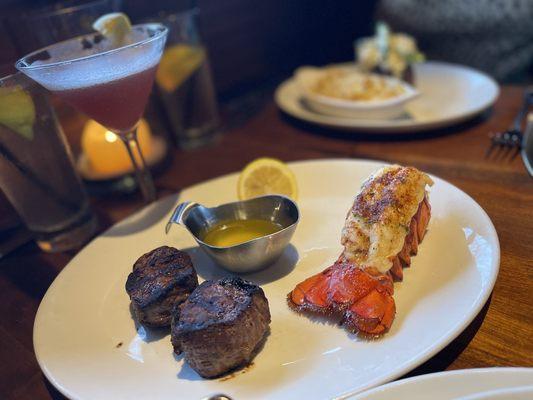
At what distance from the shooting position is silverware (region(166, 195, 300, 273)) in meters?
1.58

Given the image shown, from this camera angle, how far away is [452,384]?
1010 millimetres

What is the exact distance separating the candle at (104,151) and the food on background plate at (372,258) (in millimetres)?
1489

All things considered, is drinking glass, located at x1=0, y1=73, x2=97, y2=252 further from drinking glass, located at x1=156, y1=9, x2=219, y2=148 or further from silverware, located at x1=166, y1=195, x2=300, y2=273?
drinking glass, located at x1=156, y1=9, x2=219, y2=148

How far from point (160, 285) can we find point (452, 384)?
907 mm

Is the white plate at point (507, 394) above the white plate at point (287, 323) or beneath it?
above

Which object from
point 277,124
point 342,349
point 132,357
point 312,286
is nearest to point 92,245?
point 132,357

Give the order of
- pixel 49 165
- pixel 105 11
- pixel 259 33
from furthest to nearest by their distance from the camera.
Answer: pixel 259 33 → pixel 105 11 → pixel 49 165

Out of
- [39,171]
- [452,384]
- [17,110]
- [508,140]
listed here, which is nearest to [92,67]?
[17,110]

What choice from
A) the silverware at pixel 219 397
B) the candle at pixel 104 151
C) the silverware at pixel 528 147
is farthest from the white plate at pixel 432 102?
the silverware at pixel 219 397

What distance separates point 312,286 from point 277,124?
181cm

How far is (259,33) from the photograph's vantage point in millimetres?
3945

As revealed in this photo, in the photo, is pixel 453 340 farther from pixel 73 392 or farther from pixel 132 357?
pixel 73 392

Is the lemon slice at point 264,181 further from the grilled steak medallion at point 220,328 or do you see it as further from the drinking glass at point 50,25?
the drinking glass at point 50,25

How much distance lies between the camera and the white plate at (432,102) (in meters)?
2.54
